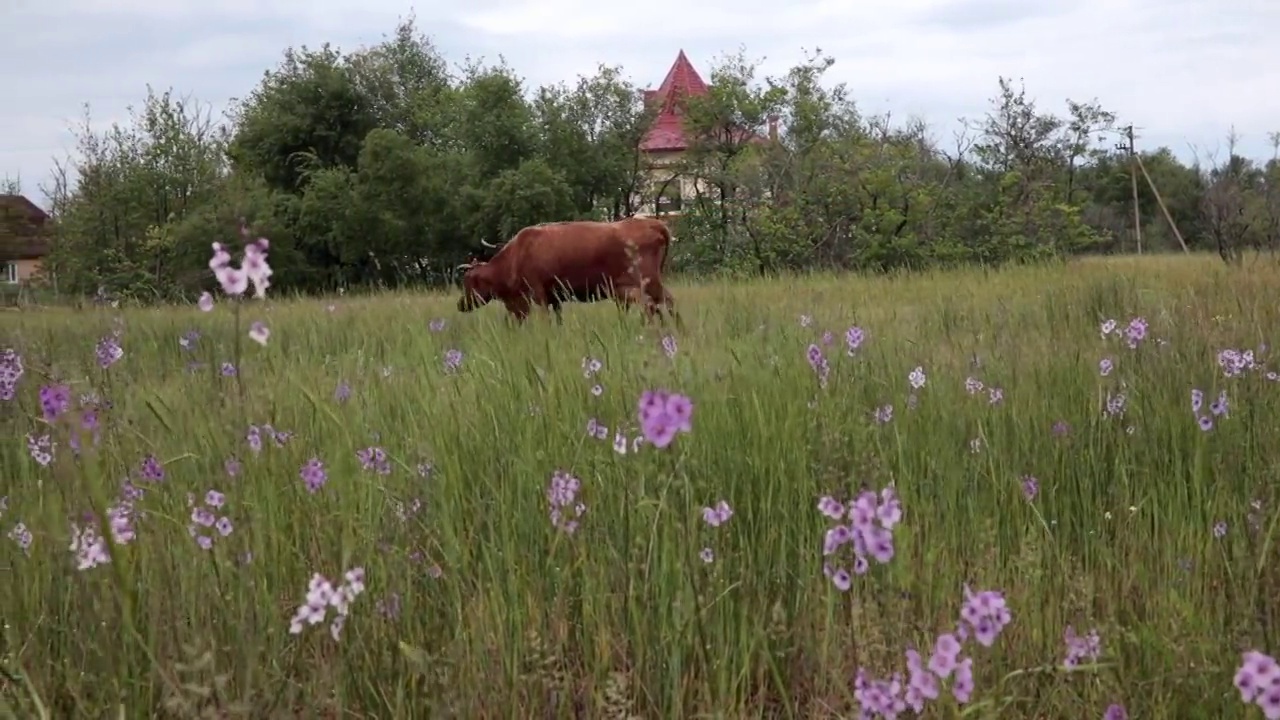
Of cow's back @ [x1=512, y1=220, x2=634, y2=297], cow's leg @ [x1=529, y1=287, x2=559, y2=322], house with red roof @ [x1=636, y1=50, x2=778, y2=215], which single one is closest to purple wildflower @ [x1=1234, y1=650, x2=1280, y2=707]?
cow's back @ [x1=512, y1=220, x2=634, y2=297]

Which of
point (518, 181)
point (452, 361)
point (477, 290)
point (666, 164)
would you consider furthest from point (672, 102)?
point (452, 361)

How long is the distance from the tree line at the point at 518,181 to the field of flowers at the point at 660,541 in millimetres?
13600

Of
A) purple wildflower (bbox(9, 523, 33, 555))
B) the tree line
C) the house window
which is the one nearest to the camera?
purple wildflower (bbox(9, 523, 33, 555))

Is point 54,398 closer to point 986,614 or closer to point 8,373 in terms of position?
point 8,373

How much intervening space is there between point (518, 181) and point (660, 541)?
23.5 m

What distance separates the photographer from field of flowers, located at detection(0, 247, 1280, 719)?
1.50m

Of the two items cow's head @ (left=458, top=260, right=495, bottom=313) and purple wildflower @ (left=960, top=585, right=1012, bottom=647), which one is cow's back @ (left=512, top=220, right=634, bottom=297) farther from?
purple wildflower @ (left=960, top=585, right=1012, bottom=647)

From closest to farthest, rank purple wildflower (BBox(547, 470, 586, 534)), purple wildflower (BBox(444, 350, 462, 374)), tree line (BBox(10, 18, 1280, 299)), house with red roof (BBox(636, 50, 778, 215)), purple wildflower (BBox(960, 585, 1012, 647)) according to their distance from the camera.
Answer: purple wildflower (BBox(960, 585, 1012, 647)) → purple wildflower (BBox(547, 470, 586, 534)) → purple wildflower (BBox(444, 350, 462, 374)) → tree line (BBox(10, 18, 1280, 299)) → house with red roof (BBox(636, 50, 778, 215))

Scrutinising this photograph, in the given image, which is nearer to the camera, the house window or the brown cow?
the brown cow

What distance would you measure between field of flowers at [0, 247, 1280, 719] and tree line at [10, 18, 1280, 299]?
13600 millimetres

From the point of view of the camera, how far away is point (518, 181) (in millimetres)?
24688

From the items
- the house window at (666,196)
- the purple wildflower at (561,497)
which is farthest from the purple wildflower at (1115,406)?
the house window at (666,196)

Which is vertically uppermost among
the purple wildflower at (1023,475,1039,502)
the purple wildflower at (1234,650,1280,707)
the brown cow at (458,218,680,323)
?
the brown cow at (458,218,680,323)

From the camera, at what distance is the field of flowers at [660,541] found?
1.50m
